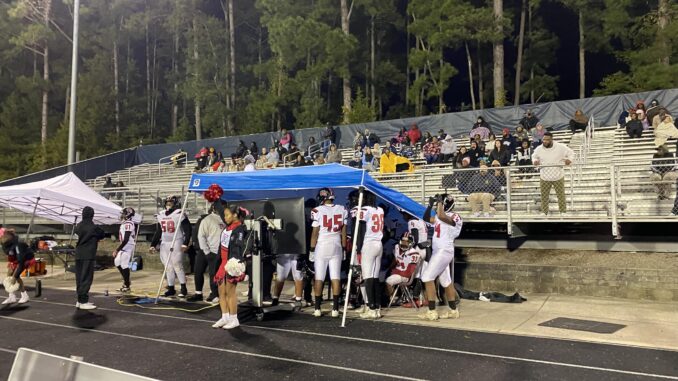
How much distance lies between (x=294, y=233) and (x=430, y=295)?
272 cm

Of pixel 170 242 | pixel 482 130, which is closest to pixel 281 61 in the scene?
pixel 482 130

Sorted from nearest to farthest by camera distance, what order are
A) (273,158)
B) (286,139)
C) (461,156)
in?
(461,156)
(273,158)
(286,139)

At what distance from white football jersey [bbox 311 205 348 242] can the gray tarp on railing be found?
14.7 m

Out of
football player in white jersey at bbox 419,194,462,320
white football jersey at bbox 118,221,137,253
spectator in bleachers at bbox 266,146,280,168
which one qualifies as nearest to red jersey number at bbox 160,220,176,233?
white football jersey at bbox 118,221,137,253

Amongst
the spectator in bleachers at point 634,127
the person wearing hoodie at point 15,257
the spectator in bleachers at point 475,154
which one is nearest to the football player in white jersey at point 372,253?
the person wearing hoodie at point 15,257

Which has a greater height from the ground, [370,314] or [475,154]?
[475,154]

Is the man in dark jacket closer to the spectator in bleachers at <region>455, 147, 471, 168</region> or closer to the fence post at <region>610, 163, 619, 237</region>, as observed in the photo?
the spectator in bleachers at <region>455, 147, 471, 168</region>

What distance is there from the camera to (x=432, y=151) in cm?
1891

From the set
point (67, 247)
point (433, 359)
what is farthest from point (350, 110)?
point (433, 359)

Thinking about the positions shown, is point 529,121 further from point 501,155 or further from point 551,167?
point 551,167

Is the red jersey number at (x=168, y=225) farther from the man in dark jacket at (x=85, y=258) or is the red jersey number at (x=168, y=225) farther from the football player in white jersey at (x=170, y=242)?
the man in dark jacket at (x=85, y=258)

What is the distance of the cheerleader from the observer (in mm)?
8031

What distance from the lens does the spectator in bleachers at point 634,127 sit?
55.9 feet

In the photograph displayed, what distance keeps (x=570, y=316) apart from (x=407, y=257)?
2.83 metres
